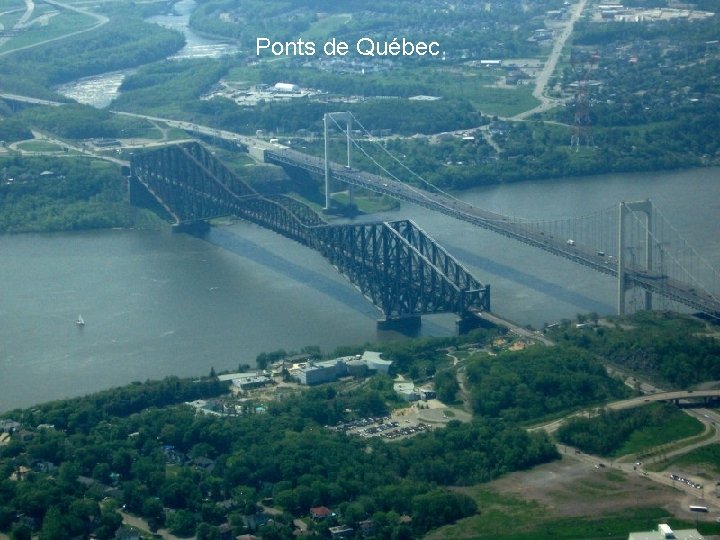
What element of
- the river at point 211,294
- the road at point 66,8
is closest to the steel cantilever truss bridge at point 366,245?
the river at point 211,294

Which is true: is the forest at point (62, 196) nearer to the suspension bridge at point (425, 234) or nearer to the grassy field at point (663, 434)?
the suspension bridge at point (425, 234)

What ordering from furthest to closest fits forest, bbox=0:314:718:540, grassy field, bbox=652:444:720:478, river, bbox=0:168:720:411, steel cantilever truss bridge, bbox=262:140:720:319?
steel cantilever truss bridge, bbox=262:140:720:319 < river, bbox=0:168:720:411 < grassy field, bbox=652:444:720:478 < forest, bbox=0:314:718:540

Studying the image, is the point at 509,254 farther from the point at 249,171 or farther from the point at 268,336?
the point at 249,171

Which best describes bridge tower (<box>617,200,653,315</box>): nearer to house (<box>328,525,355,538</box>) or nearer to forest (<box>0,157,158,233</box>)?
house (<box>328,525,355,538</box>)

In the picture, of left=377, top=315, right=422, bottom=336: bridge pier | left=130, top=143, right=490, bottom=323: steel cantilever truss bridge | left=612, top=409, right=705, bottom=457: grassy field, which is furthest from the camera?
left=130, top=143, right=490, bottom=323: steel cantilever truss bridge

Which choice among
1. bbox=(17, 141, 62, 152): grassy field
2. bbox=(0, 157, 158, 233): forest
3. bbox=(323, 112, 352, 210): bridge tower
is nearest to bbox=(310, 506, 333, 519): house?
bbox=(0, 157, 158, 233): forest

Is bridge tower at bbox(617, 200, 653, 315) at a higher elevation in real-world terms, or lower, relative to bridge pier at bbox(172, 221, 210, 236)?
higher

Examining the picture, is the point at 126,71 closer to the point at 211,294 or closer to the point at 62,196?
the point at 62,196
